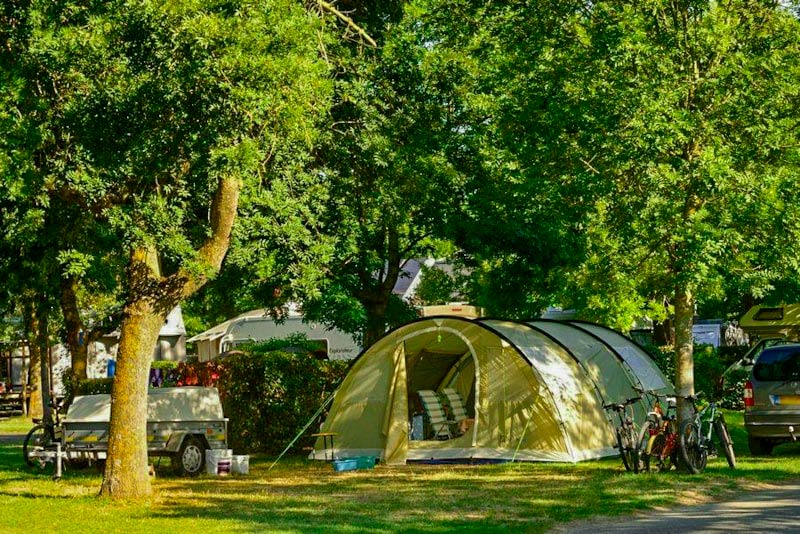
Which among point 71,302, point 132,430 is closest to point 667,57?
point 132,430

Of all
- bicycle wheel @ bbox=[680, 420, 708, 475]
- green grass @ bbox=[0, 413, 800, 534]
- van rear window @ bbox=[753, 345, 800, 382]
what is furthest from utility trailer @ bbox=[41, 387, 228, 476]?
van rear window @ bbox=[753, 345, 800, 382]

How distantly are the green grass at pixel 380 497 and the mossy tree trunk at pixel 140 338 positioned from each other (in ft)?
1.18

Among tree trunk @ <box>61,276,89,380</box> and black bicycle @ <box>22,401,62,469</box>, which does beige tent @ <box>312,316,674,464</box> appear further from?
tree trunk @ <box>61,276,89,380</box>

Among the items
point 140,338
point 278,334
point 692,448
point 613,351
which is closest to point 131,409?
point 140,338

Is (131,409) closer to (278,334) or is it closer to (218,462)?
(218,462)

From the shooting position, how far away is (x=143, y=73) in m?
13.1

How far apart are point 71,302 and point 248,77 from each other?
1265 cm

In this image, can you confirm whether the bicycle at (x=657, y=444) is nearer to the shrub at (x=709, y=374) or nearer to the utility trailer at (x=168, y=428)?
the utility trailer at (x=168, y=428)

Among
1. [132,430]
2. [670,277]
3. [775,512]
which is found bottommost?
[775,512]

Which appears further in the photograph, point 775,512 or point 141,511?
point 141,511

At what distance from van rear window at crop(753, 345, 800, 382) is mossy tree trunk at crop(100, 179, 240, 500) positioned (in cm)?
851

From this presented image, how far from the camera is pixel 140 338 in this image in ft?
47.3

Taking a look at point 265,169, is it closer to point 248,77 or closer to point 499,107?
point 248,77

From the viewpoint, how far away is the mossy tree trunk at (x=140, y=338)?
1421 cm
